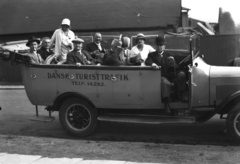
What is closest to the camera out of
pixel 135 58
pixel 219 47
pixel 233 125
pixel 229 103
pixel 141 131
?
pixel 233 125

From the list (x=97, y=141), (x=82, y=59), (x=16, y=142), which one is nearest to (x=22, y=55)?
(x=82, y=59)

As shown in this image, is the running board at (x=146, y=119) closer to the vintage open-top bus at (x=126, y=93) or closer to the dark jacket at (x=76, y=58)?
the vintage open-top bus at (x=126, y=93)

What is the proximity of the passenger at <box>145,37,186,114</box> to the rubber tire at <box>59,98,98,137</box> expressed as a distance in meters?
1.42

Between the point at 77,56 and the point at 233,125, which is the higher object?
the point at 77,56

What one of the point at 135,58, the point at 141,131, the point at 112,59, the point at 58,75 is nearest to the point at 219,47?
the point at 141,131

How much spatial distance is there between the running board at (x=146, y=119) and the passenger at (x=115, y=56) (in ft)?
3.35

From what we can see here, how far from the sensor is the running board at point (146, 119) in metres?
6.96

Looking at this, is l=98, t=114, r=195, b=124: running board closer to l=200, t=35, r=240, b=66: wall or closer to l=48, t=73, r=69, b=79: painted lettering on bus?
l=48, t=73, r=69, b=79: painted lettering on bus

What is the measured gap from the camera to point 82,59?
299 inches

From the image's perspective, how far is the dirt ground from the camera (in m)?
5.88

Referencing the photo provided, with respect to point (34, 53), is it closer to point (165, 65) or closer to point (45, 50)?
point (45, 50)

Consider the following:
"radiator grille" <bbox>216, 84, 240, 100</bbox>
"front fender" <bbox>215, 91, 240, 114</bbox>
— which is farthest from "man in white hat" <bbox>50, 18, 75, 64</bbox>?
"front fender" <bbox>215, 91, 240, 114</bbox>

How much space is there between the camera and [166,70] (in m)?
7.18

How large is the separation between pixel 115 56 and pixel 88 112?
1229mm
